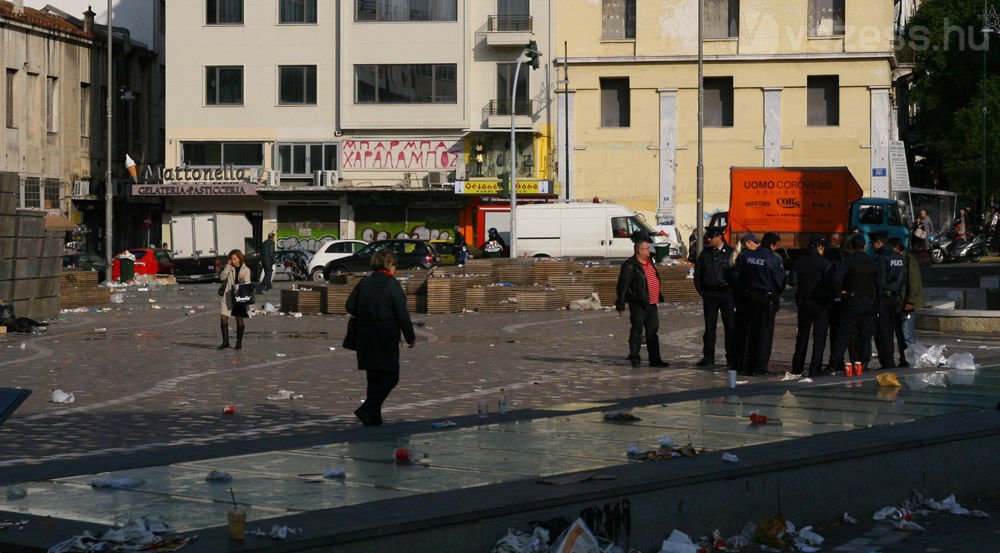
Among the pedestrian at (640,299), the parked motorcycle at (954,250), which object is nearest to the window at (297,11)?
the parked motorcycle at (954,250)

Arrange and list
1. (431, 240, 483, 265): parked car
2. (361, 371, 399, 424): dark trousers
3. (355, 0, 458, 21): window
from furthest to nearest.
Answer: (355, 0, 458, 21): window
(431, 240, 483, 265): parked car
(361, 371, 399, 424): dark trousers

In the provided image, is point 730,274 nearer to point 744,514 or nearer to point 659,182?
point 744,514

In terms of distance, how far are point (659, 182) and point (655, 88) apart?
352 centimetres

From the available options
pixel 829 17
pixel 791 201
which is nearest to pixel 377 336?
pixel 791 201

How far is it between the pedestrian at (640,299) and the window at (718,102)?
127 ft

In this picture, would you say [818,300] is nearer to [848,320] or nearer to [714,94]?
[848,320]

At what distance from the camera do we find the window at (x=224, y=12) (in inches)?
2406

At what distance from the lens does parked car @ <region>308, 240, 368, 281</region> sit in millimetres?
50031

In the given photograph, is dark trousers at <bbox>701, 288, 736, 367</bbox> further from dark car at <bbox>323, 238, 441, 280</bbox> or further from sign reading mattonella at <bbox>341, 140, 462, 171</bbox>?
sign reading mattonella at <bbox>341, 140, 462, 171</bbox>

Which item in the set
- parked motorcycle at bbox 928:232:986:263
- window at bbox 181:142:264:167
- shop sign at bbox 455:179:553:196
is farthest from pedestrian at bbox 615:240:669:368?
window at bbox 181:142:264:167

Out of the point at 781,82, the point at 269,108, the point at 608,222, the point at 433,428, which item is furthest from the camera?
the point at 269,108

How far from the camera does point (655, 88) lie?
190 ft

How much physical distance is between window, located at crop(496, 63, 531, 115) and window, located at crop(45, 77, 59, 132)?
17327 millimetres

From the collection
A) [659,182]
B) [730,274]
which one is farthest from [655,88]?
[730,274]
